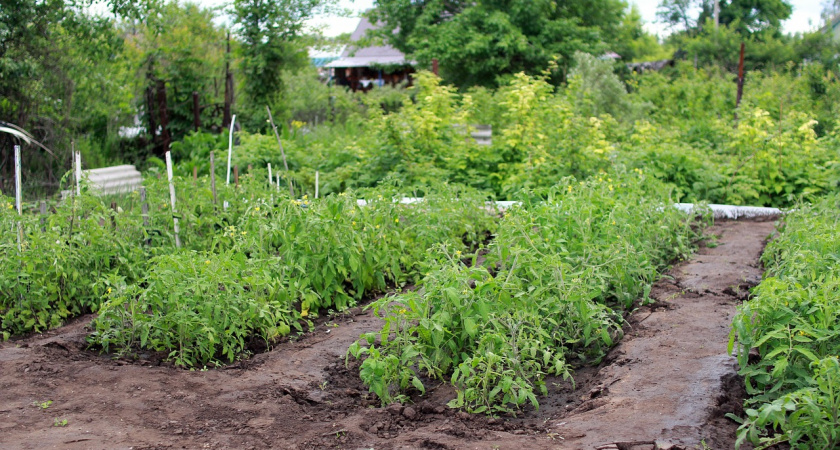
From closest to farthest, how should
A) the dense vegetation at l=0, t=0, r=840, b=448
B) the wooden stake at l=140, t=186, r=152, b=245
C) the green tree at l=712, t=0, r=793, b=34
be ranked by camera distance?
the dense vegetation at l=0, t=0, r=840, b=448 < the wooden stake at l=140, t=186, r=152, b=245 < the green tree at l=712, t=0, r=793, b=34

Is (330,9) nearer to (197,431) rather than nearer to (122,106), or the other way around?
(122,106)

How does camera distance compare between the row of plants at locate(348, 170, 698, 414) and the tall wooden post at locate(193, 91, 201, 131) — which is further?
the tall wooden post at locate(193, 91, 201, 131)

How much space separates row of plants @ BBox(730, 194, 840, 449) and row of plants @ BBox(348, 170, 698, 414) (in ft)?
3.01

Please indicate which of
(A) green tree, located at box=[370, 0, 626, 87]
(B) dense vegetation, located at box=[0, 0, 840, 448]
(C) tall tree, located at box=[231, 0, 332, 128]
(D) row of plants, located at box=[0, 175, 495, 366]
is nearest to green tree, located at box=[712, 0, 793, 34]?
(A) green tree, located at box=[370, 0, 626, 87]

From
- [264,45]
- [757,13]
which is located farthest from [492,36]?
[757,13]

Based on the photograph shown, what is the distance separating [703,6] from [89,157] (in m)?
38.3

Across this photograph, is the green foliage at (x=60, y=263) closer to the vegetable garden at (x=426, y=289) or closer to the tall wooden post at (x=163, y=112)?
the vegetable garden at (x=426, y=289)


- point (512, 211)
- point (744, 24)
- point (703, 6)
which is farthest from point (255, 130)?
point (703, 6)

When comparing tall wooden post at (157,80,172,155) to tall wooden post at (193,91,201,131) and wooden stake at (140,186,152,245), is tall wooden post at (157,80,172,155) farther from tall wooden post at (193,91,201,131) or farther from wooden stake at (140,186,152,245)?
wooden stake at (140,186,152,245)

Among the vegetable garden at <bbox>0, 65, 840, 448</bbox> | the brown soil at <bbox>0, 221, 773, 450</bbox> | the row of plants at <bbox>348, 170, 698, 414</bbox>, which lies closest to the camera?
the brown soil at <bbox>0, 221, 773, 450</bbox>

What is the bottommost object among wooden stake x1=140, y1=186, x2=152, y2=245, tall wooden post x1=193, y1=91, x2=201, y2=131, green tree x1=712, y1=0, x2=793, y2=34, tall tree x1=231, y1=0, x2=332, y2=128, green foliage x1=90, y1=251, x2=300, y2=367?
green foliage x1=90, y1=251, x2=300, y2=367

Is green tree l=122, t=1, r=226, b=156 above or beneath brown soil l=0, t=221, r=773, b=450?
above

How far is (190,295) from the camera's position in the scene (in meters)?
4.52

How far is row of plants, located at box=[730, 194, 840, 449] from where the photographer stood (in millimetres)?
3027
